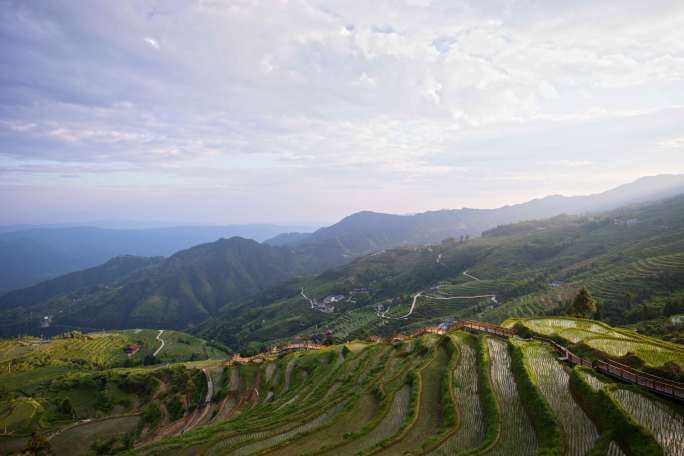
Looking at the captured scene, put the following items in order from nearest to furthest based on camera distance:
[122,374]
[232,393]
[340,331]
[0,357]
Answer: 1. [232,393]
2. [122,374]
3. [0,357]
4. [340,331]

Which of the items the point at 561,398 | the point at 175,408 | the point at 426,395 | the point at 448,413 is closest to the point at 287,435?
the point at 426,395

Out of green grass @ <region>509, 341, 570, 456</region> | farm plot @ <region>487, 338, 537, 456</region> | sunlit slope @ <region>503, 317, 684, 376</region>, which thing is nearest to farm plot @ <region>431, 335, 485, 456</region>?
farm plot @ <region>487, 338, 537, 456</region>

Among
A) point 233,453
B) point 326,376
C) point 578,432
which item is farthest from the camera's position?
point 326,376

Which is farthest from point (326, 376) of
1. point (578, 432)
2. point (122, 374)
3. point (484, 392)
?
point (122, 374)

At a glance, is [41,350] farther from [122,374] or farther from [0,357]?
[122,374]

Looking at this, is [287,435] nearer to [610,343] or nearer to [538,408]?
[538,408]

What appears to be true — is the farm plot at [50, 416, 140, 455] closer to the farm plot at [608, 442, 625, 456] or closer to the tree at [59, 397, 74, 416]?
the tree at [59, 397, 74, 416]
